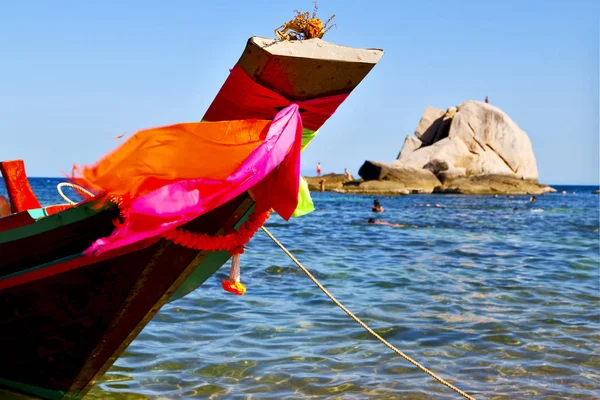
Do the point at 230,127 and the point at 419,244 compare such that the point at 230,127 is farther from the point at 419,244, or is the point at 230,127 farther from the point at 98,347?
the point at 419,244

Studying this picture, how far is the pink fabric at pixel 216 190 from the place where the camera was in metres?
2.97

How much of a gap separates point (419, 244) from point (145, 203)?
12144mm

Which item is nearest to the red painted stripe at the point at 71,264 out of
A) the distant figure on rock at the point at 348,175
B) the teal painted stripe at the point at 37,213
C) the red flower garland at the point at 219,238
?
the red flower garland at the point at 219,238

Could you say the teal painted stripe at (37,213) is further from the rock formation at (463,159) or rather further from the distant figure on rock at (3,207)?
the rock formation at (463,159)

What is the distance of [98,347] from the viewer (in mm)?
4098

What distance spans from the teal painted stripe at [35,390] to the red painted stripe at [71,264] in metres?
0.98

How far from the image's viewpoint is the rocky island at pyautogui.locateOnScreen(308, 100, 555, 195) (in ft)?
154

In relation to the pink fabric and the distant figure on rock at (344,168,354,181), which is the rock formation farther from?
the pink fabric

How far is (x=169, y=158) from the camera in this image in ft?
10.2

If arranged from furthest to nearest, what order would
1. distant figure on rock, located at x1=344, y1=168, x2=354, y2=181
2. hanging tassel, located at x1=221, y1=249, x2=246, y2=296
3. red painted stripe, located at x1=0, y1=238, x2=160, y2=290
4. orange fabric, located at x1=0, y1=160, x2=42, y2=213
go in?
1. distant figure on rock, located at x1=344, y1=168, x2=354, y2=181
2. orange fabric, located at x1=0, y1=160, x2=42, y2=213
3. hanging tassel, located at x1=221, y1=249, x2=246, y2=296
4. red painted stripe, located at x1=0, y1=238, x2=160, y2=290

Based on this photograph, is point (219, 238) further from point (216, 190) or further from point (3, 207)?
point (3, 207)

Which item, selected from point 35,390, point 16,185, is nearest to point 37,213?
point 16,185

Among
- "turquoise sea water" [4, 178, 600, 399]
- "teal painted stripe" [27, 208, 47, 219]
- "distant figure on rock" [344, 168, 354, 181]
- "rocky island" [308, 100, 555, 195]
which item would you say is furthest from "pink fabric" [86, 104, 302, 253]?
"distant figure on rock" [344, 168, 354, 181]

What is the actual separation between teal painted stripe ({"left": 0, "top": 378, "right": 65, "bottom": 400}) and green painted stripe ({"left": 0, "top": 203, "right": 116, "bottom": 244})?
1243 mm
